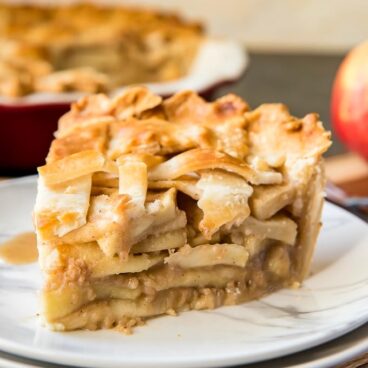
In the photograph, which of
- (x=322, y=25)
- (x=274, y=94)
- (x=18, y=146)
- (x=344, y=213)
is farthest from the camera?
(x=322, y=25)

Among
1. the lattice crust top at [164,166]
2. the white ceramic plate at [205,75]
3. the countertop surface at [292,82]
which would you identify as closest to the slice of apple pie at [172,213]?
the lattice crust top at [164,166]

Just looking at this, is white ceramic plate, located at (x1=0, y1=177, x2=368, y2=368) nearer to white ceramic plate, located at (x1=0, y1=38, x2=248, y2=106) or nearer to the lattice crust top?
the lattice crust top

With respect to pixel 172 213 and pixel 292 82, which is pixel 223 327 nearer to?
pixel 172 213

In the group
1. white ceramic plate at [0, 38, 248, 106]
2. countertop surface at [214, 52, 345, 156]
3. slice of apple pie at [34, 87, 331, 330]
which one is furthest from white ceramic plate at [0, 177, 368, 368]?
countertop surface at [214, 52, 345, 156]

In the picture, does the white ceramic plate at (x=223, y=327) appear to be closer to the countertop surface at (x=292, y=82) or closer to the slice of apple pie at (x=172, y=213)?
the slice of apple pie at (x=172, y=213)

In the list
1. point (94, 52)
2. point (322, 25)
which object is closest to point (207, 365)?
point (94, 52)

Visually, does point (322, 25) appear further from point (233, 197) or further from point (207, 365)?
point (207, 365)
